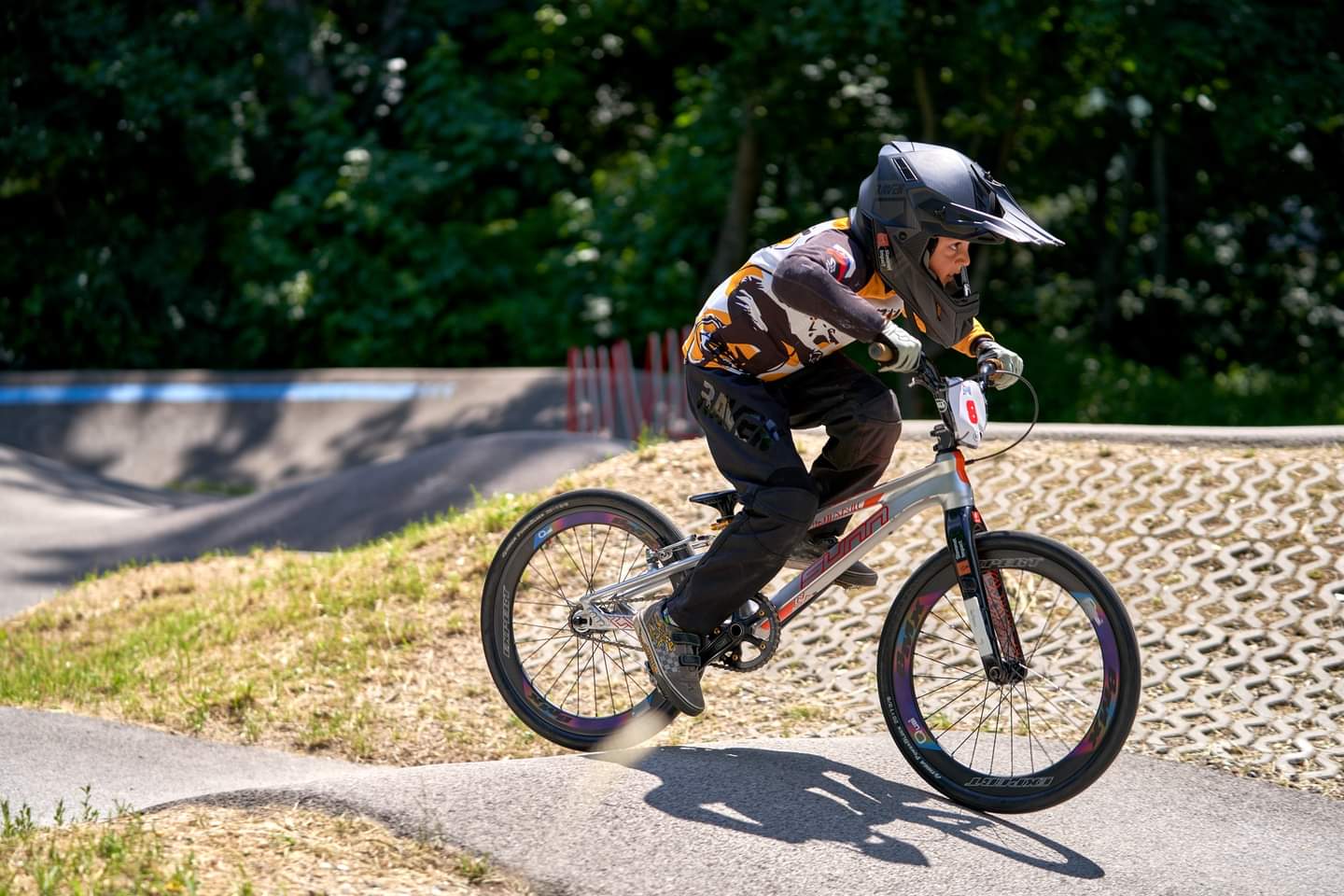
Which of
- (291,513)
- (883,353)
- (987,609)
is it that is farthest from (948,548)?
(291,513)

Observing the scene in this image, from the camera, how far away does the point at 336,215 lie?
17.8 m

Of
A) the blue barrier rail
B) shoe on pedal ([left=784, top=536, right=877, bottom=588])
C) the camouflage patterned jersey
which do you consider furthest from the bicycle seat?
the blue barrier rail

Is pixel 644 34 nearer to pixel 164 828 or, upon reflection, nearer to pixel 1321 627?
pixel 1321 627

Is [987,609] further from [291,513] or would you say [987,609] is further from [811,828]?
[291,513]

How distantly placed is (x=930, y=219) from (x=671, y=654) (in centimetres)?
166

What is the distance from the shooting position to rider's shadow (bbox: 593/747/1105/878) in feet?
13.8

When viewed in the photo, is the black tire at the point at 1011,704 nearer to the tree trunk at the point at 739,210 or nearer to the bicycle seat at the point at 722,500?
the bicycle seat at the point at 722,500

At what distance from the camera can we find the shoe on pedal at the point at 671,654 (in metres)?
4.84

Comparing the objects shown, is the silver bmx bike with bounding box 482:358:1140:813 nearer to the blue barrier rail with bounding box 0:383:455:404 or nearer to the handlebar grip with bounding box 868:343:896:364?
the handlebar grip with bounding box 868:343:896:364

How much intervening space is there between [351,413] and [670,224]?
4.27 m

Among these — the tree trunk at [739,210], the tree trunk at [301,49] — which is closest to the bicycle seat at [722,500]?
the tree trunk at [739,210]

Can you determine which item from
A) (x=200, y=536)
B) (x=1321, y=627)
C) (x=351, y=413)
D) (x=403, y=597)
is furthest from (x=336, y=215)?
(x=1321, y=627)

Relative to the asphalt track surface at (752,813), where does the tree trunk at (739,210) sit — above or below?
above

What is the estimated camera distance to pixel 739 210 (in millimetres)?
16797
